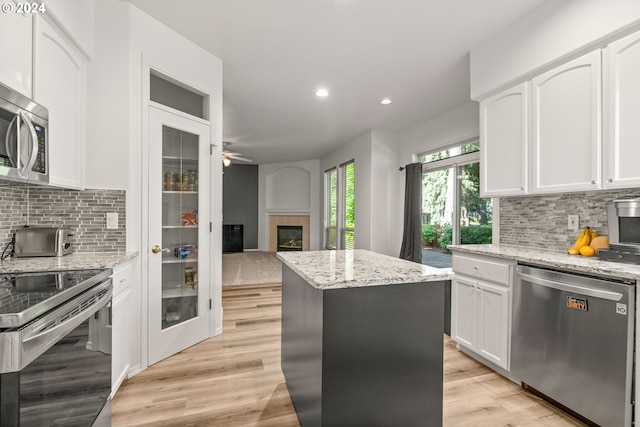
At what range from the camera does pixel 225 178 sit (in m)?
9.03

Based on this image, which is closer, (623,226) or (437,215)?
(623,226)

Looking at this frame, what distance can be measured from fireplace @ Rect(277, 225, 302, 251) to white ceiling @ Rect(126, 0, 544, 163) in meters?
4.75

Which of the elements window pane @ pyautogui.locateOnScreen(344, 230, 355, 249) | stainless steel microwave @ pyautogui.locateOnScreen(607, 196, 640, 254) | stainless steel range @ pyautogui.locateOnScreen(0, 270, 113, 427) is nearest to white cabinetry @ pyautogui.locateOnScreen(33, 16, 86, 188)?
stainless steel range @ pyautogui.locateOnScreen(0, 270, 113, 427)

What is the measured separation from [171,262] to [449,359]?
2.52 metres

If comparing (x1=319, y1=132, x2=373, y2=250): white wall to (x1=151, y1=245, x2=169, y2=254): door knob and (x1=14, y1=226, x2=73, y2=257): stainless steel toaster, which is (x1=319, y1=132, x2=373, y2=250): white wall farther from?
(x1=14, y1=226, x2=73, y2=257): stainless steel toaster

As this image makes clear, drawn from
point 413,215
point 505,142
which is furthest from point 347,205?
point 505,142

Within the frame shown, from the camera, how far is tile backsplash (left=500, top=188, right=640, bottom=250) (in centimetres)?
224

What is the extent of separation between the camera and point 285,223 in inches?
364

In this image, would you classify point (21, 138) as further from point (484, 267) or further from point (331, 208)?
point (331, 208)

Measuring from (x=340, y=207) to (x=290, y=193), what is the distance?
249cm

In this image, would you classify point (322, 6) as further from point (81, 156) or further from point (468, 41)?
point (81, 156)

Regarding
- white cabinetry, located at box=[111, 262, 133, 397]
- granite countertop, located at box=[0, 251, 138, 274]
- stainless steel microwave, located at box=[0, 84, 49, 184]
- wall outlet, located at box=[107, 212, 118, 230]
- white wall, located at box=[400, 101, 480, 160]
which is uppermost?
white wall, located at box=[400, 101, 480, 160]

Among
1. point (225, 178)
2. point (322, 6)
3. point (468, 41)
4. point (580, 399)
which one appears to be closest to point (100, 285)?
point (322, 6)

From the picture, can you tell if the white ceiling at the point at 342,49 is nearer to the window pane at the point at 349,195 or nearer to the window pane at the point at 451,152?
the window pane at the point at 451,152
